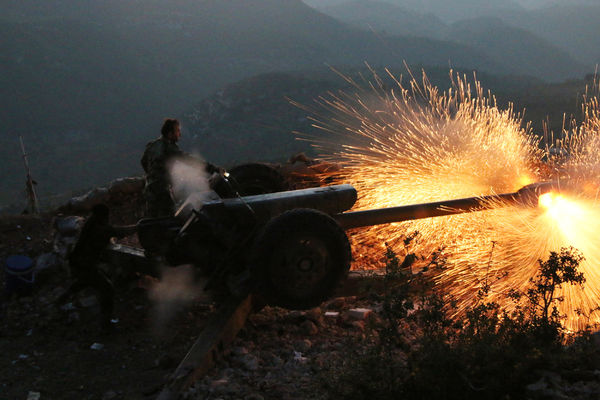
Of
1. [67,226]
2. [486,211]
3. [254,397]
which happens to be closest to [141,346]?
[254,397]

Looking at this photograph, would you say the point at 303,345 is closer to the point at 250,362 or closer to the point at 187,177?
the point at 250,362

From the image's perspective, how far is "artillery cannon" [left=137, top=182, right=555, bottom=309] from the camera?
405cm

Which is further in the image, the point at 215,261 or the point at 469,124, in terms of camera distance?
the point at 469,124

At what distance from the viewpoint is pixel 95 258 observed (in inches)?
198

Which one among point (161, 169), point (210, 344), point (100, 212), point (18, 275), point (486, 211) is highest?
point (161, 169)

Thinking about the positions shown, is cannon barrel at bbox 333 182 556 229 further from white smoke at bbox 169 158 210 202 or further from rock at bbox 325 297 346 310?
white smoke at bbox 169 158 210 202

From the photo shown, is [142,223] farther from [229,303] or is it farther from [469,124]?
[469,124]

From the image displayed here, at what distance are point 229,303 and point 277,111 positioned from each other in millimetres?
41815

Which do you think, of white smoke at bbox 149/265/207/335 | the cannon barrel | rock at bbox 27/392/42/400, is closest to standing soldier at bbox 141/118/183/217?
white smoke at bbox 149/265/207/335

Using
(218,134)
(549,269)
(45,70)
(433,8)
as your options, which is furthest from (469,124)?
(433,8)

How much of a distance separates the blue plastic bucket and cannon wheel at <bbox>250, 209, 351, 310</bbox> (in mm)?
3333

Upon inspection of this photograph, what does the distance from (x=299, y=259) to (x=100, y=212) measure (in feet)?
7.28

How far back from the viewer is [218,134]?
146ft

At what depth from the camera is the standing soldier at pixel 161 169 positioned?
5281mm
